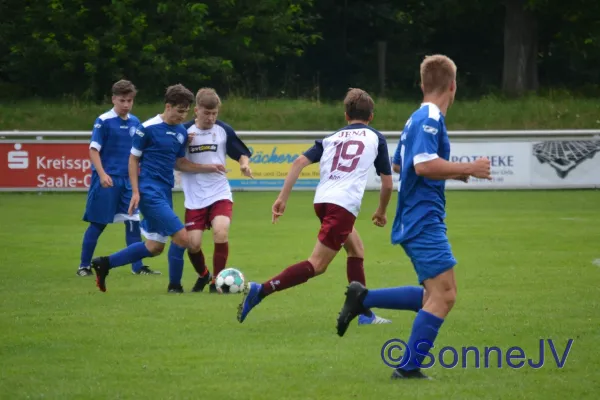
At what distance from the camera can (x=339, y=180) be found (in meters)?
8.48

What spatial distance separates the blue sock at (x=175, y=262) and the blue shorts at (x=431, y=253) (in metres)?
4.18

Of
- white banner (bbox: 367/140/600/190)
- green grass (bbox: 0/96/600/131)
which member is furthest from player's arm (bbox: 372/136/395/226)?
green grass (bbox: 0/96/600/131)

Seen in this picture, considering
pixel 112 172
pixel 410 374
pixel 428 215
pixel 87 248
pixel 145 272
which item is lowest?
pixel 145 272

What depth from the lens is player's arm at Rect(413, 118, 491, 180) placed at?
6.21m

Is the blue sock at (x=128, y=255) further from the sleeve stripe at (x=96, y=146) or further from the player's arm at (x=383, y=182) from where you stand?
the player's arm at (x=383, y=182)

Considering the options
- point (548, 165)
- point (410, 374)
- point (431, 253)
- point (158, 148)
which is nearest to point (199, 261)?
point (158, 148)

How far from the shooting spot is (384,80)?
38031 millimetres

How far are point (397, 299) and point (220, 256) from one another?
382cm

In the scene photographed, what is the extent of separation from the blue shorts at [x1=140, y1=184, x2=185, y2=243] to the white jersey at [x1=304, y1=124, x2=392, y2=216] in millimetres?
2041

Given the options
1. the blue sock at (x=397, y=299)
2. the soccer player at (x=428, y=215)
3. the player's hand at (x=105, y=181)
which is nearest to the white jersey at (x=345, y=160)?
the blue sock at (x=397, y=299)

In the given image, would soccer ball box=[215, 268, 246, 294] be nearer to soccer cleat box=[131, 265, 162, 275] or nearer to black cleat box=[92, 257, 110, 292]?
black cleat box=[92, 257, 110, 292]

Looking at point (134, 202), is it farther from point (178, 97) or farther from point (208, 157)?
point (178, 97)

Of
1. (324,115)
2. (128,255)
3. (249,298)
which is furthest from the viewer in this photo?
(324,115)

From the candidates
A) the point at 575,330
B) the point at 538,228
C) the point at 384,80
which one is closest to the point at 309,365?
the point at 575,330
